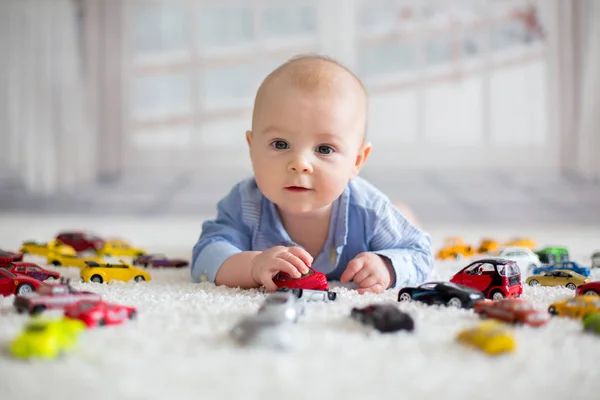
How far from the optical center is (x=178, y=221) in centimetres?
306

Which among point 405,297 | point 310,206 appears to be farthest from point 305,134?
point 405,297

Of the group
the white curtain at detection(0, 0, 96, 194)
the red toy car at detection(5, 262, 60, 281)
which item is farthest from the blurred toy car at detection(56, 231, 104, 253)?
the white curtain at detection(0, 0, 96, 194)

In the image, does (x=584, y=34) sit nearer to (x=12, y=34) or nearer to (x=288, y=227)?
(x=288, y=227)

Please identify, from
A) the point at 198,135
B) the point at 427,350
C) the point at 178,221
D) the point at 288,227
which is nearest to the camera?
the point at 427,350

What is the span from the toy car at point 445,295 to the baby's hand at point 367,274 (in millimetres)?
150

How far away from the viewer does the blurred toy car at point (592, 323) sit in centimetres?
84

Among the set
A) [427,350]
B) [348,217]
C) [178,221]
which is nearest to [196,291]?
[348,217]

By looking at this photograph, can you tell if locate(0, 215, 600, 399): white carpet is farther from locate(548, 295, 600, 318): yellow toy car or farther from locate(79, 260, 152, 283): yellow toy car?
locate(79, 260, 152, 283): yellow toy car

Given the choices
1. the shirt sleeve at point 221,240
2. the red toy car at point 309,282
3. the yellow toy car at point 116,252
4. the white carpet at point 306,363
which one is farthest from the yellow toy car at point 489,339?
the yellow toy car at point 116,252

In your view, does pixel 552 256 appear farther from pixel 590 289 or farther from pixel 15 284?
pixel 15 284

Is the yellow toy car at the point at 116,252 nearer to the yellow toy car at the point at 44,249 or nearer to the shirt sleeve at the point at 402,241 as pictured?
the yellow toy car at the point at 44,249

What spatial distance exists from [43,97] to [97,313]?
2.69 m

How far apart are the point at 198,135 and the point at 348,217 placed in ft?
7.17

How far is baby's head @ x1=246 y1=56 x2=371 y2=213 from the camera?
48.0 inches
